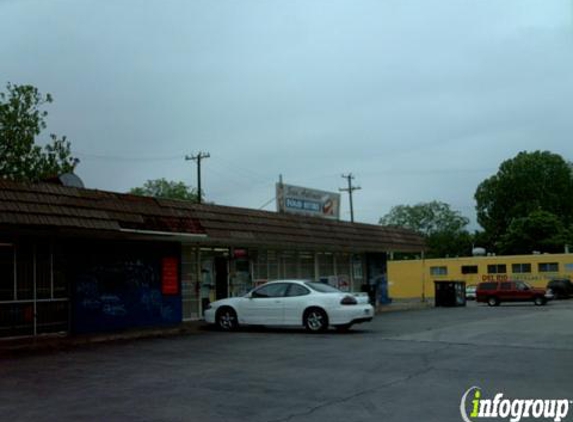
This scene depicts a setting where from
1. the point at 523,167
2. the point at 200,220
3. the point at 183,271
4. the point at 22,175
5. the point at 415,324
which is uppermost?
the point at 523,167

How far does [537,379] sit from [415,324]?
11313 millimetres

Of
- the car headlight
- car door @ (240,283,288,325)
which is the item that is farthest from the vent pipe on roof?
the car headlight

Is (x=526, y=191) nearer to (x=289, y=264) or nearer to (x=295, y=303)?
(x=289, y=264)

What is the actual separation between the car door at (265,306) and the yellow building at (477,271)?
2556cm

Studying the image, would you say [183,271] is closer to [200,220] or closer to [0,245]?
[200,220]

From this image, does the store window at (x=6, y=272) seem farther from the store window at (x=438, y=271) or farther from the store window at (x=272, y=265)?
the store window at (x=438, y=271)

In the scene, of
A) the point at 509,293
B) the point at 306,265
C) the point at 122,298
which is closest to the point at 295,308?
the point at 122,298

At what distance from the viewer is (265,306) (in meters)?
Result: 19.4

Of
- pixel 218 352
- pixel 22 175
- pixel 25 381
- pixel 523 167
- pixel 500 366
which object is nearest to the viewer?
pixel 25 381

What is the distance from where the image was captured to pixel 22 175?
36.8 m

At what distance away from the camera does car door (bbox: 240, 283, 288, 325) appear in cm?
1925

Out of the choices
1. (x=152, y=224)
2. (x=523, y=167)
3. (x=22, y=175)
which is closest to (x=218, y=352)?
(x=152, y=224)

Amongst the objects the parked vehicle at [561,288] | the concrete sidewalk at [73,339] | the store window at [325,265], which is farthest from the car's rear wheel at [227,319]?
the parked vehicle at [561,288]

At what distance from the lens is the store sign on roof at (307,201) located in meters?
28.1
